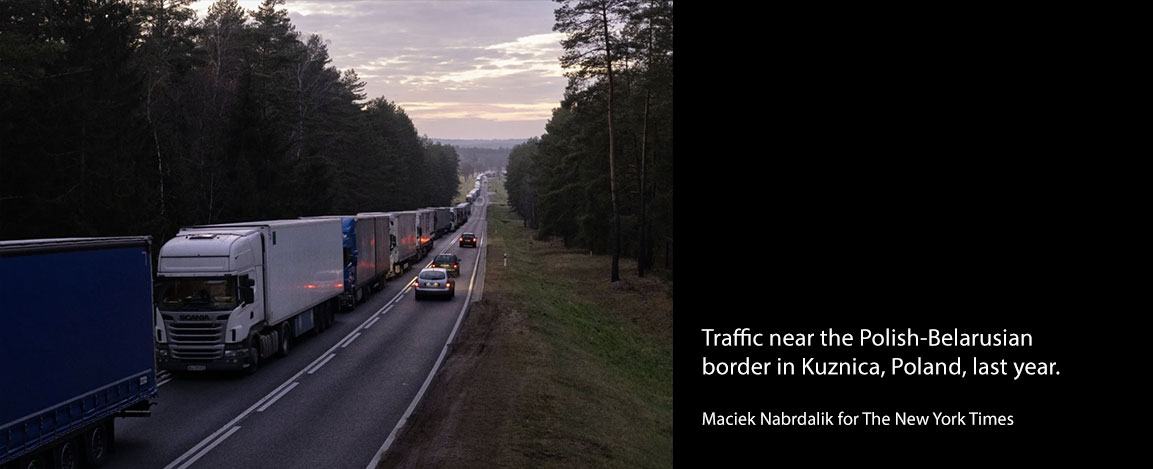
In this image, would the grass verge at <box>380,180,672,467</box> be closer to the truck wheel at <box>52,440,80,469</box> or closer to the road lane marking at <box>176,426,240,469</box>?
the road lane marking at <box>176,426,240,469</box>

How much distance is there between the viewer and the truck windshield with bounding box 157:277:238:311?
21.5 metres

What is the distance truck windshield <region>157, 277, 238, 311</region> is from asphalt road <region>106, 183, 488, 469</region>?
201 cm

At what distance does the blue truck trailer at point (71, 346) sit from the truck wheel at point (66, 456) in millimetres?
16

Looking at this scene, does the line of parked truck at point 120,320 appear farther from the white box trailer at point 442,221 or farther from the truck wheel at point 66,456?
the white box trailer at point 442,221

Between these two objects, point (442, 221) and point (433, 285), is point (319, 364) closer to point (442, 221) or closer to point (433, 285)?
point (433, 285)

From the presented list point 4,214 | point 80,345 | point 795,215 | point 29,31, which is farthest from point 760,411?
point 29,31

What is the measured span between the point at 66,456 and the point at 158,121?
3499 cm

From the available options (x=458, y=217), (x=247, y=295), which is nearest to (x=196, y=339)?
(x=247, y=295)

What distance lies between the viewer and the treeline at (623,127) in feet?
143

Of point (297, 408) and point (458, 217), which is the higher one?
point (458, 217)

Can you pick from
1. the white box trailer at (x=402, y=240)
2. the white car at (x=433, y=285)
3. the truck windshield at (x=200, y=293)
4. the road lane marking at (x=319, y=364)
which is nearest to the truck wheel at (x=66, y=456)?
the truck windshield at (x=200, y=293)

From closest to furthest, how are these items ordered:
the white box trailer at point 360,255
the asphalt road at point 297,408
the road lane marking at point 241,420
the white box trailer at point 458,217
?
the road lane marking at point 241,420, the asphalt road at point 297,408, the white box trailer at point 360,255, the white box trailer at point 458,217

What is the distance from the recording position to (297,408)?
62.9 ft

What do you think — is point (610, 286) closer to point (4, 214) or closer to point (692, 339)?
point (4, 214)
